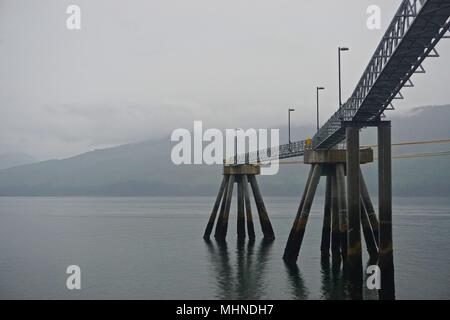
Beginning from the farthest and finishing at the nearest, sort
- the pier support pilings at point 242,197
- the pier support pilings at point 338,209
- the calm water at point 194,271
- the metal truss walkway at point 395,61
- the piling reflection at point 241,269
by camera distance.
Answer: the pier support pilings at point 242,197 < the calm water at point 194,271 < the piling reflection at point 241,269 < the pier support pilings at point 338,209 < the metal truss walkway at point 395,61

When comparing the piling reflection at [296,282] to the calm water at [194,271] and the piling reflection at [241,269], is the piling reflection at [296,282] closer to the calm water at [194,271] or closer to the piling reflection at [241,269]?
the calm water at [194,271]

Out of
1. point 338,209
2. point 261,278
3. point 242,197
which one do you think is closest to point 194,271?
point 261,278

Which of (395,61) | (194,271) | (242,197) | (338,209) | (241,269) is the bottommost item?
(194,271)

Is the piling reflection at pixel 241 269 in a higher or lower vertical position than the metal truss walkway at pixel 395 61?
lower

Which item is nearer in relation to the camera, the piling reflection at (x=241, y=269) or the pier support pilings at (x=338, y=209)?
the pier support pilings at (x=338, y=209)

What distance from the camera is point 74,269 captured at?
46.9m

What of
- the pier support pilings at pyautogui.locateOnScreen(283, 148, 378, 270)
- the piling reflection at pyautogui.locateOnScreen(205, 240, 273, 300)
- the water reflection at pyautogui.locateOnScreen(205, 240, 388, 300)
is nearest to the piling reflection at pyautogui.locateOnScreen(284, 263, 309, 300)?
the water reflection at pyautogui.locateOnScreen(205, 240, 388, 300)

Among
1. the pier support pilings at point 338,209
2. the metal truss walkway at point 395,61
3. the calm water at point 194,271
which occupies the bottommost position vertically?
the calm water at point 194,271

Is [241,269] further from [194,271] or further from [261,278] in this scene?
[261,278]

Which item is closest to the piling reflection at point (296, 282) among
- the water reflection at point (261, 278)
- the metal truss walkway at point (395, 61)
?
the water reflection at point (261, 278)

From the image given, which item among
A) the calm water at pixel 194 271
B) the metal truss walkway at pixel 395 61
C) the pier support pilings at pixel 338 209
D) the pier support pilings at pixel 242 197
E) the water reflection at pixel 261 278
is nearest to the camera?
the metal truss walkway at pixel 395 61

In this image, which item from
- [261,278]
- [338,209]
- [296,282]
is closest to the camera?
[296,282]
